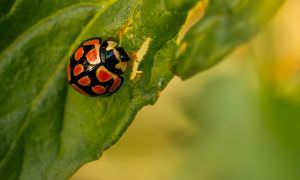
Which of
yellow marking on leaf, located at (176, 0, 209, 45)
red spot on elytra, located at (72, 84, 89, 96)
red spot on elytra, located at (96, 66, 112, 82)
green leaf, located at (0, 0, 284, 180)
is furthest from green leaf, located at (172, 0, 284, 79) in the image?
red spot on elytra, located at (96, 66, 112, 82)

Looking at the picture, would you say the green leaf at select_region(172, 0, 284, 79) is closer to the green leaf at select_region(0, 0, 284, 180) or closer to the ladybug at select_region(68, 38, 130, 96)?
the green leaf at select_region(0, 0, 284, 180)

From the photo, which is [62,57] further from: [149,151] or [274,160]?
[149,151]

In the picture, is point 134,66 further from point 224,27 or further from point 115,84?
point 224,27

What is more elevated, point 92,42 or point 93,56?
point 92,42

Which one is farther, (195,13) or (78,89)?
(78,89)

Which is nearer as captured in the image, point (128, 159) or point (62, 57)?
point (62, 57)

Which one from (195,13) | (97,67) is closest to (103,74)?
(97,67)

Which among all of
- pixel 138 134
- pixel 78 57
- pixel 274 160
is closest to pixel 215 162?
pixel 138 134

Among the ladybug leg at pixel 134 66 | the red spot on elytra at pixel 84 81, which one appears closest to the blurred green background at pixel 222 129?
the ladybug leg at pixel 134 66
